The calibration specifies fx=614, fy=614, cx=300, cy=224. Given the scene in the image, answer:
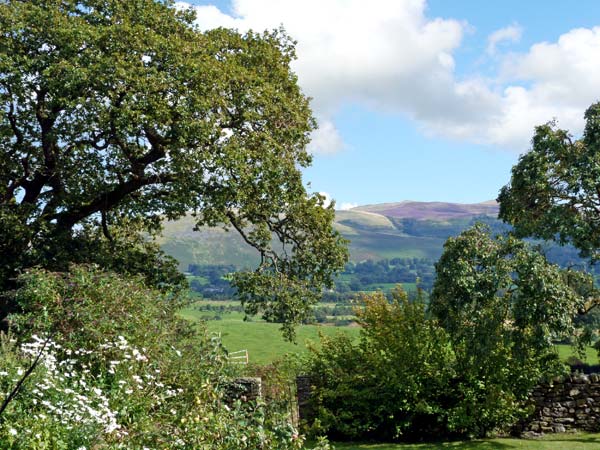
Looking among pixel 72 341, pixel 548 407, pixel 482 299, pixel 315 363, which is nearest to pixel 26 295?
pixel 72 341

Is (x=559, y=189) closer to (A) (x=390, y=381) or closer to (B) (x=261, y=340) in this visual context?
(A) (x=390, y=381)

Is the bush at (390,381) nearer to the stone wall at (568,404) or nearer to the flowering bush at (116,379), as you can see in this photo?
the stone wall at (568,404)

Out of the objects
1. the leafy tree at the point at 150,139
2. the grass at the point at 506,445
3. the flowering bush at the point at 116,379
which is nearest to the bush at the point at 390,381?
the grass at the point at 506,445

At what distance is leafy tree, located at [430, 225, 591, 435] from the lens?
14.3 meters

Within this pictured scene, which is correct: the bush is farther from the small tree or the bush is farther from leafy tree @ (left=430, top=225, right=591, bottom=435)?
the small tree

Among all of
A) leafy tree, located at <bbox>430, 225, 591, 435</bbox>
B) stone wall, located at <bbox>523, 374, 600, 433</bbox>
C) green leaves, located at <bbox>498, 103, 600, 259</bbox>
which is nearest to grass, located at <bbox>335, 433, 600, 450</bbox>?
leafy tree, located at <bbox>430, 225, 591, 435</bbox>

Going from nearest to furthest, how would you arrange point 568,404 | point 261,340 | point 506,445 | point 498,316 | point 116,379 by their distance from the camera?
point 116,379, point 498,316, point 506,445, point 568,404, point 261,340

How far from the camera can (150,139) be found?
18.5 metres

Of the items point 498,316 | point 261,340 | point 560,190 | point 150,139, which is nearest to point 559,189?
point 560,190

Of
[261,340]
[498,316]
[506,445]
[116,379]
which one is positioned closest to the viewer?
[116,379]

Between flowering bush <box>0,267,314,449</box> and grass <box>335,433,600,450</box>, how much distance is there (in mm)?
6366

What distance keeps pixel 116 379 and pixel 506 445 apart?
36.1ft

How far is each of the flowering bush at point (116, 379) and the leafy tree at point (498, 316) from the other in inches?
258

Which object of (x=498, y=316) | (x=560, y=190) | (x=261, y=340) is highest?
(x=560, y=190)
